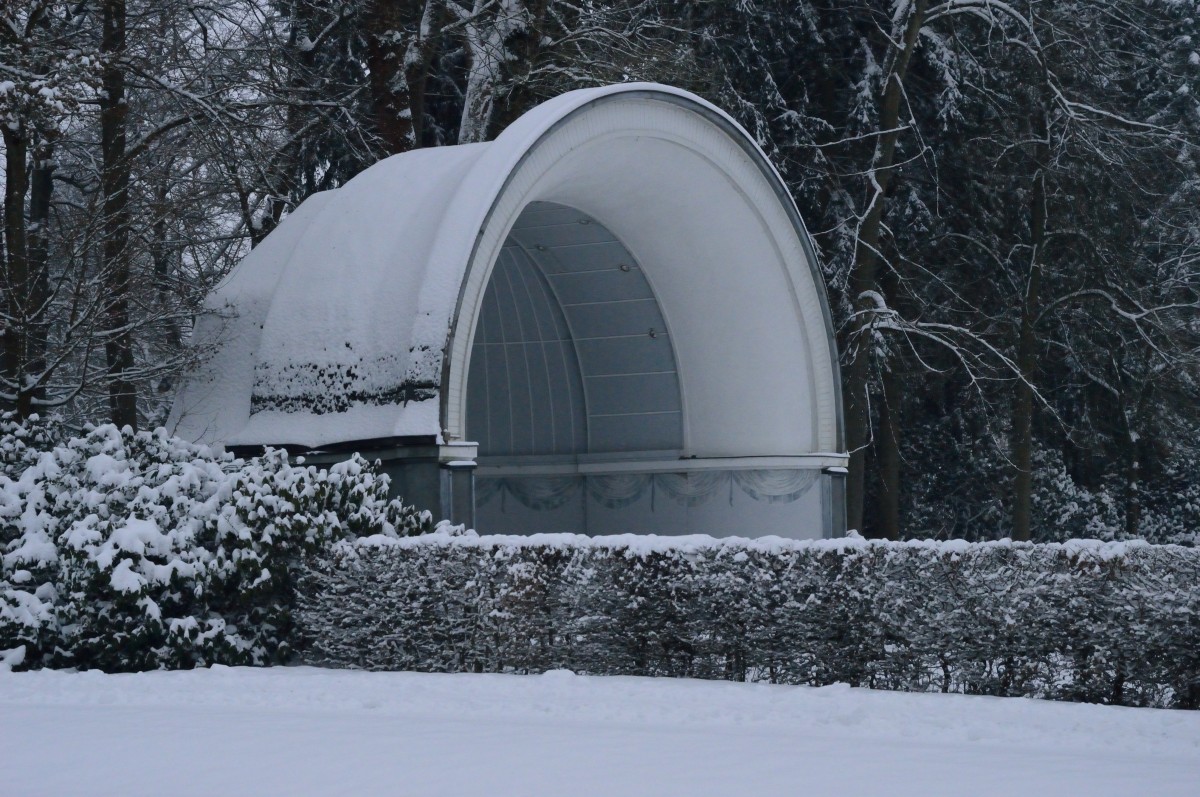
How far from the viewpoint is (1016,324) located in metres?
23.9

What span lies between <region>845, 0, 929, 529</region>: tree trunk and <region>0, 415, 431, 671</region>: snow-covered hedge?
38.6 feet

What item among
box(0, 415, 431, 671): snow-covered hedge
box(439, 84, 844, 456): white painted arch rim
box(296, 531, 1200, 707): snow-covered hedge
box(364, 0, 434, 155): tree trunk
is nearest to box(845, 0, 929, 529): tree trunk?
box(439, 84, 844, 456): white painted arch rim

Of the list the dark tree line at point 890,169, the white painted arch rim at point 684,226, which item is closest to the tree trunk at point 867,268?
the dark tree line at point 890,169

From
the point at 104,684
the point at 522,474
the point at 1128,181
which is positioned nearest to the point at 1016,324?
the point at 1128,181

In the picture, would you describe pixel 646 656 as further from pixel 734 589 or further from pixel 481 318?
pixel 481 318

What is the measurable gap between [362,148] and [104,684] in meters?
12.6

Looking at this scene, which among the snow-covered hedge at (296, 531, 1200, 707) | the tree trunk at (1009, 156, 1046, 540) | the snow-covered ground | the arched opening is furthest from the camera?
the tree trunk at (1009, 156, 1046, 540)

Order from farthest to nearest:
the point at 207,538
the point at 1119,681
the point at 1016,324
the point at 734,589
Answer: the point at 1016,324 < the point at 207,538 < the point at 734,589 < the point at 1119,681

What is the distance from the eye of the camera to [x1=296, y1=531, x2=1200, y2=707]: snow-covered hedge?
8.19m

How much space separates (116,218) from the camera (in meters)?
13.1

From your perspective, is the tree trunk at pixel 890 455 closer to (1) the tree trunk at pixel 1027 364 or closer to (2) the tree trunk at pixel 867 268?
(2) the tree trunk at pixel 867 268

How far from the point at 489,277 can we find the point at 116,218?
139 inches

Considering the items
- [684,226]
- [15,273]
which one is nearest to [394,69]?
[684,226]

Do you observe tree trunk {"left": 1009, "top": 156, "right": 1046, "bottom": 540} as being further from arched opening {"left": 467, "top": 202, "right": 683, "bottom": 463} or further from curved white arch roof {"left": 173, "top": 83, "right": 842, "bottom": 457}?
arched opening {"left": 467, "top": 202, "right": 683, "bottom": 463}
